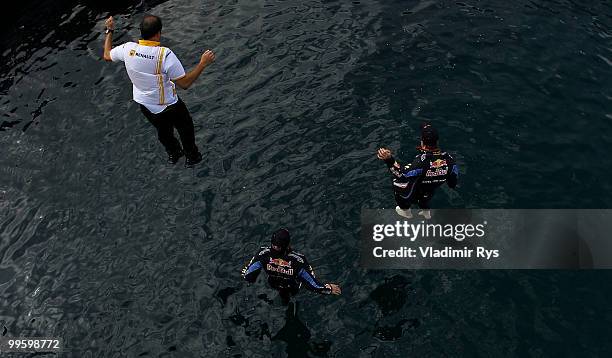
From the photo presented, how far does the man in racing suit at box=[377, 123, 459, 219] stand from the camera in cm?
1180

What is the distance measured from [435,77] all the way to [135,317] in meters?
11.7

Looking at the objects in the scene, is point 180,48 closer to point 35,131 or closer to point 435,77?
point 35,131

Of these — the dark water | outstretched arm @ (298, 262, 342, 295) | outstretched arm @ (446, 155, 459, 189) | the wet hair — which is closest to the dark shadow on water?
the dark water

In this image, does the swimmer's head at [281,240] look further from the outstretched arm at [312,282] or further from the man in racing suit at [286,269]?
the outstretched arm at [312,282]

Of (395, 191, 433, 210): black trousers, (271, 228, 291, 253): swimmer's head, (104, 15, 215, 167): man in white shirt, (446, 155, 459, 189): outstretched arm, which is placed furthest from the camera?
(395, 191, 433, 210): black trousers

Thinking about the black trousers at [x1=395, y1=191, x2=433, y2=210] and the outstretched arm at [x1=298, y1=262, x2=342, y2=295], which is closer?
the outstretched arm at [x1=298, y1=262, x2=342, y2=295]

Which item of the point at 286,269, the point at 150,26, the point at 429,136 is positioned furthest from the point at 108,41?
the point at 429,136

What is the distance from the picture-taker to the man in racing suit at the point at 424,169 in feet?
38.7

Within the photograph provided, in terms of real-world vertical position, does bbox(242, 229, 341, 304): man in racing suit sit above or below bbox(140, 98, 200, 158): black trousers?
below

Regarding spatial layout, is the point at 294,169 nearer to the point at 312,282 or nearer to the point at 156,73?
the point at 312,282

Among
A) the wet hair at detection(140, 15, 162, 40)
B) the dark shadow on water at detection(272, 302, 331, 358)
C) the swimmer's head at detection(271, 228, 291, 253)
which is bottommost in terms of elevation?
the dark shadow on water at detection(272, 302, 331, 358)

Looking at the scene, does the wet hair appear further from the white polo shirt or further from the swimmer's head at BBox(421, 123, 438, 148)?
the swimmer's head at BBox(421, 123, 438, 148)

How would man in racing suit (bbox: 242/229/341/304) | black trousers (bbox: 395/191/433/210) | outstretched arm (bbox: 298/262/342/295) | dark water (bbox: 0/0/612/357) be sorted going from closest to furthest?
man in racing suit (bbox: 242/229/341/304), outstretched arm (bbox: 298/262/342/295), dark water (bbox: 0/0/612/357), black trousers (bbox: 395/191/433/210)

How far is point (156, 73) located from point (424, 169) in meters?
6.02
